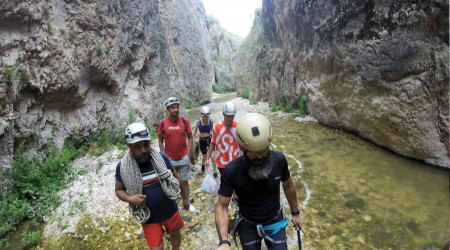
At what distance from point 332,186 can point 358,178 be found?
2.50 ft

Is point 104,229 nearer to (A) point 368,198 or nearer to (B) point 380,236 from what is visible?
(B) point 380,236

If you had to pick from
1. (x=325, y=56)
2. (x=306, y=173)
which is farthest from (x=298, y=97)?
(x=306, y=173)

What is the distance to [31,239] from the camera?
4.78 meters

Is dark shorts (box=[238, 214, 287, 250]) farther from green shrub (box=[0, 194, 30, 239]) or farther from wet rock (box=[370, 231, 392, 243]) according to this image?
green shrub (box=[0, 194, 30, 239])

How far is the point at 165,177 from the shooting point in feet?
10.8

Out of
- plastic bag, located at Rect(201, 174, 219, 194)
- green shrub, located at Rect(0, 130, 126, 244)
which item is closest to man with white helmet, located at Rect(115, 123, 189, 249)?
plastic bag, located at Rect(201, 174, 219, 194)

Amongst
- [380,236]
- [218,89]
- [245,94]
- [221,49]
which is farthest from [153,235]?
[221,49]

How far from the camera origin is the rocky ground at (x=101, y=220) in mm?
4754

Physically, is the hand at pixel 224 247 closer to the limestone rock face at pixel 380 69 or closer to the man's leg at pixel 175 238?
the man's leg at pixel 175 238

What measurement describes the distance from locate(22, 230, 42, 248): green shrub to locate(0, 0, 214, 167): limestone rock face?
2048 millimetres

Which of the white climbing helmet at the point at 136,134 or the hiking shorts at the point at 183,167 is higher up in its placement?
the white climbing helmet at the point at 136,134

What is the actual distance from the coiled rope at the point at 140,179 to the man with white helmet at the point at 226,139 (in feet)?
5.10

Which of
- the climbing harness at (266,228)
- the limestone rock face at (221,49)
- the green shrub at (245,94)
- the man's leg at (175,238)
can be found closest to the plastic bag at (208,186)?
the man's leg at (175,238)

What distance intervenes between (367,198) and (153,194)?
451 centimetres
